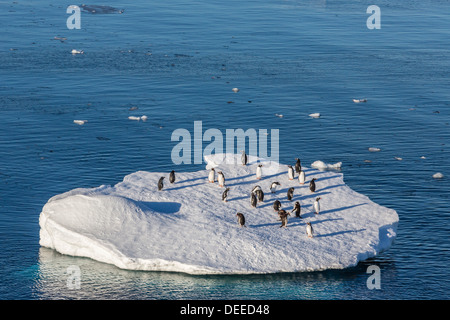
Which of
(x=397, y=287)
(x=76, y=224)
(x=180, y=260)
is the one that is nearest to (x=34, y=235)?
(x=76, y=224)

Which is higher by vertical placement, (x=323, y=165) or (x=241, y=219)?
(x=323, y=165)

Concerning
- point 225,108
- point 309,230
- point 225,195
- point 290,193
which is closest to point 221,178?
point 225,195

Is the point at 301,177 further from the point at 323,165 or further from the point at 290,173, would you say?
the point at 323,165

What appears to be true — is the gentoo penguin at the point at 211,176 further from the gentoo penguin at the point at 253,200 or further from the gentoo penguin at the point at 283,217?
the gentoo penguin at the point at 283,217

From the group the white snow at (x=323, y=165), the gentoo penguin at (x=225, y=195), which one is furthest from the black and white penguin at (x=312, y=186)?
the white snow at (x=323, y=165)

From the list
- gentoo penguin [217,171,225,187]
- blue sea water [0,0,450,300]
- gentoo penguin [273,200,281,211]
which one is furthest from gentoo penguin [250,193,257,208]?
blue sea water [0,0,450,300]
